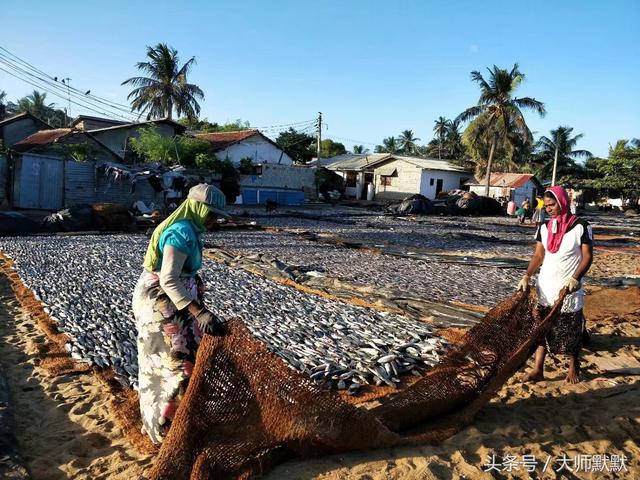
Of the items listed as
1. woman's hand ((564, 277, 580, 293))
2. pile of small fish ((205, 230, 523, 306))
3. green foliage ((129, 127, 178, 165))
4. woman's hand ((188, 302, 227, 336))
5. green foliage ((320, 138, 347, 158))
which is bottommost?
pile of small fish ((205, 230, 523, 306))

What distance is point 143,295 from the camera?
2887 mm

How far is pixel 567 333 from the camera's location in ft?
13.9

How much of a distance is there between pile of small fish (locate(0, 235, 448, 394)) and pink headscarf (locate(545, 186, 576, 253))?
5.07ft

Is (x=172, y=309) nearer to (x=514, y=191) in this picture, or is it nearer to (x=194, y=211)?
(x=194, y=211)

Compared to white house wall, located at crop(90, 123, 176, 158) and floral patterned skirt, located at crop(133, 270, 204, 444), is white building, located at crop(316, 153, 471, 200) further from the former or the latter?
floral patterned skirt, located at crop(133, 270, 204, 444)

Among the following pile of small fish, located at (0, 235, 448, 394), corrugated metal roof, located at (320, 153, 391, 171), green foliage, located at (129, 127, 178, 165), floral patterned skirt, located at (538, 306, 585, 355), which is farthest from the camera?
corrugated metal roof, located at (320, 153, 391, 171)

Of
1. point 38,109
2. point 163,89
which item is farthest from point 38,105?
point 163,89

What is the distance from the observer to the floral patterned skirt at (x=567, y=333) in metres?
4.22

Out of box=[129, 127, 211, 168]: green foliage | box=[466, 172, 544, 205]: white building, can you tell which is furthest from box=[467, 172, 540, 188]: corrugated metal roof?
box=[129, 127, 211, 168]: green foliage

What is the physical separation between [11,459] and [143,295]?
122 centimetres

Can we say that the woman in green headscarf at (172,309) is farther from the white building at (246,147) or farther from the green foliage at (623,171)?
the green foliage at (623,171)

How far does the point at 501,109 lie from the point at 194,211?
36444 mm

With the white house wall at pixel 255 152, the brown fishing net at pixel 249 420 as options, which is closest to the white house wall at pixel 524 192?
the white house wall at pixel 255 152

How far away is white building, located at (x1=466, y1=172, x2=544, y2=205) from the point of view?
37.8 m
